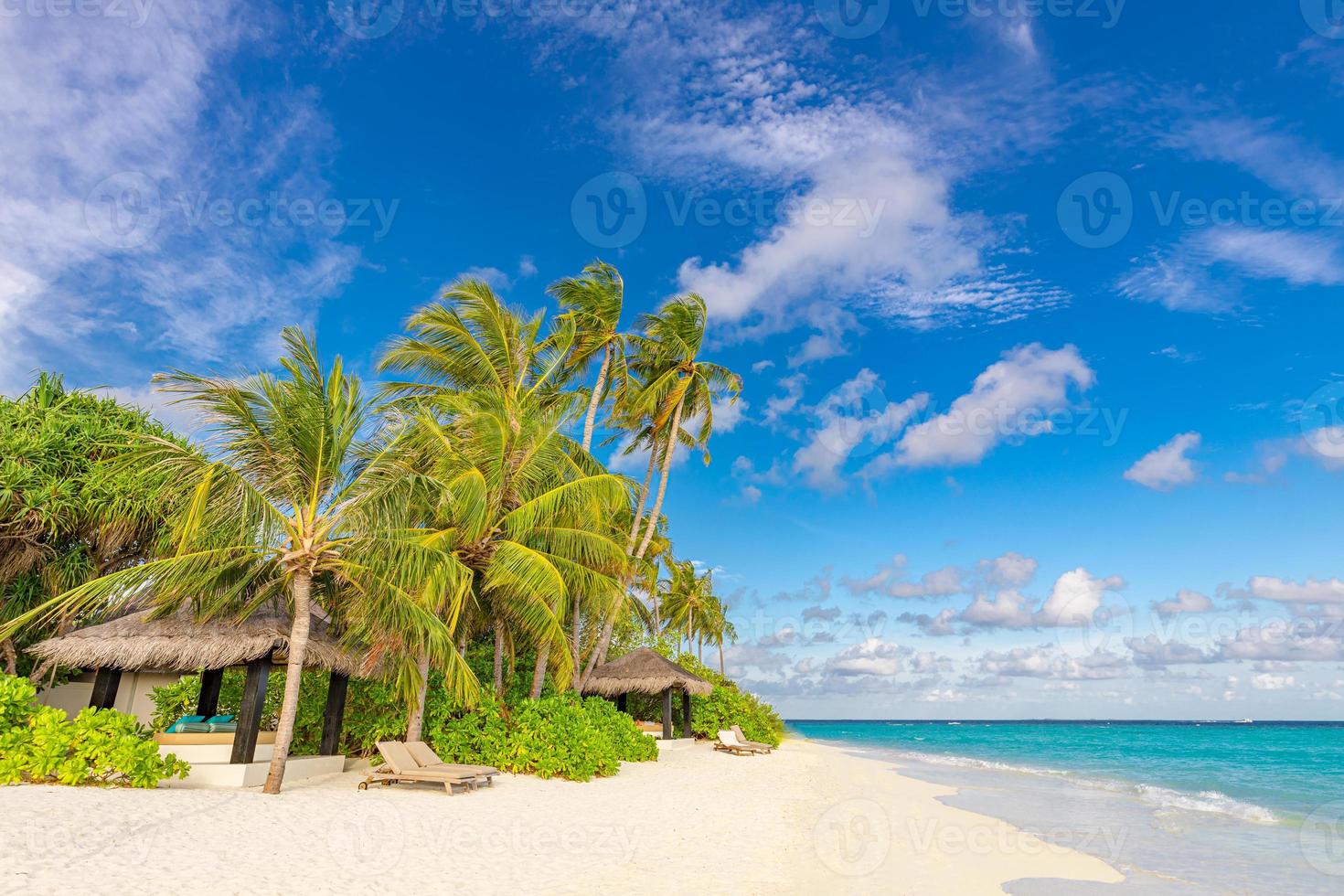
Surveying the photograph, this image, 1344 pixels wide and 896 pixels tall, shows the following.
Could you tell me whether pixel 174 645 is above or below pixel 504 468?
below

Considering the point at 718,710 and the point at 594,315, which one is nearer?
the point at 594,315

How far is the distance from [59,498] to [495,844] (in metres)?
10.7

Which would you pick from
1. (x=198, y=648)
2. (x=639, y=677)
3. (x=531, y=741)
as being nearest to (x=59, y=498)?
(x=198, y=648)

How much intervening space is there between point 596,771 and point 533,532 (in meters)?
4.17

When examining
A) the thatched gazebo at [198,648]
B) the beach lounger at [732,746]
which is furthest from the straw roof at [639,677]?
the thatched gazebo at [198,648]

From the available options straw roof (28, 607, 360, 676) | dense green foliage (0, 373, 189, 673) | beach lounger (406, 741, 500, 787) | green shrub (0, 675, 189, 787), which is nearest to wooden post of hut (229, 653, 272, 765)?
straw roof (28, 607, 360, 676)

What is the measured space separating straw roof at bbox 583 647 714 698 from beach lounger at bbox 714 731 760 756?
1.37 m

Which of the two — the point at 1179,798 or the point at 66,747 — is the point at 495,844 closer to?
the point at 66,747

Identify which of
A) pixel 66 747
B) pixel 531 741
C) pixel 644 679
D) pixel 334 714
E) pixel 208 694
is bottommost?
pixel 531 741

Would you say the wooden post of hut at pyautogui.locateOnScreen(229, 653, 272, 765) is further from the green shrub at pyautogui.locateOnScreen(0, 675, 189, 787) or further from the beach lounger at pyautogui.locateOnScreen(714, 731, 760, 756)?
the beach lounger at pyautogui.locateOnScreen(714, 731, 760, 756)

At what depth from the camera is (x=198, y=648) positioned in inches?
372

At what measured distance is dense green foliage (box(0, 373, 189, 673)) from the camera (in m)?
12.1

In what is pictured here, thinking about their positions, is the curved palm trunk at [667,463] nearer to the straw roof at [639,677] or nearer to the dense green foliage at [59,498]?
the straw roof at [639,677]

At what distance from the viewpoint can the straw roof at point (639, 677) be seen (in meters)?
18.0
